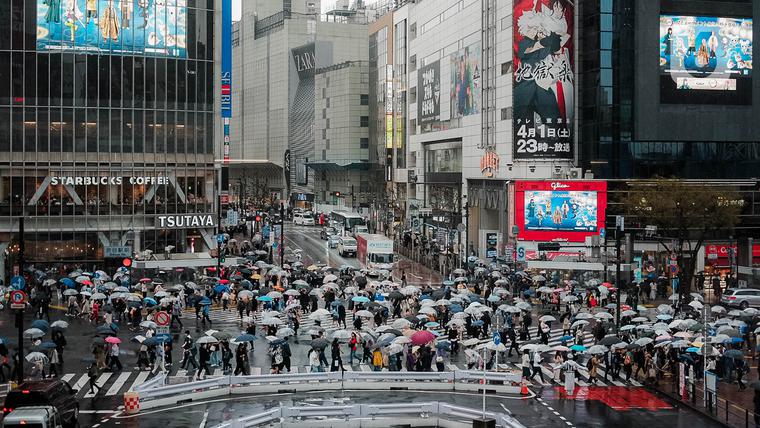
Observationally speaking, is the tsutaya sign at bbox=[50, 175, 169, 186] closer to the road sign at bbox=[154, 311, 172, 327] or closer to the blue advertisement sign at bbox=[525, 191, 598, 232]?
the blue advertisement sign at bbox=[525, 191, 598, 232]

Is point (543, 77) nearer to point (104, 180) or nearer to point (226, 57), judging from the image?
point (226, 57)

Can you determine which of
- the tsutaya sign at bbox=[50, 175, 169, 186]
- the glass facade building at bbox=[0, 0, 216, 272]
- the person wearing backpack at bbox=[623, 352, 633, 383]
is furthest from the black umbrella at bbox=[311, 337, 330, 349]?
the tsutaya sign at bbox=[50, 175, 169, 186]

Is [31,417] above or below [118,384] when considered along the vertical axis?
above

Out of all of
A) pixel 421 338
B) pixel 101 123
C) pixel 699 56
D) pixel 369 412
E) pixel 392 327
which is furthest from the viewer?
pixel 699 56

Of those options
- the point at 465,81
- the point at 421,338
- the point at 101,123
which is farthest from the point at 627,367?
the point at 465,81

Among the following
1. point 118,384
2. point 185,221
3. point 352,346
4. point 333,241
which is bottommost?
point 118,384

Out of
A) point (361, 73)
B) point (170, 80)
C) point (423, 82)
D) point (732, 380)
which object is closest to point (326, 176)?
point (361, 73)
